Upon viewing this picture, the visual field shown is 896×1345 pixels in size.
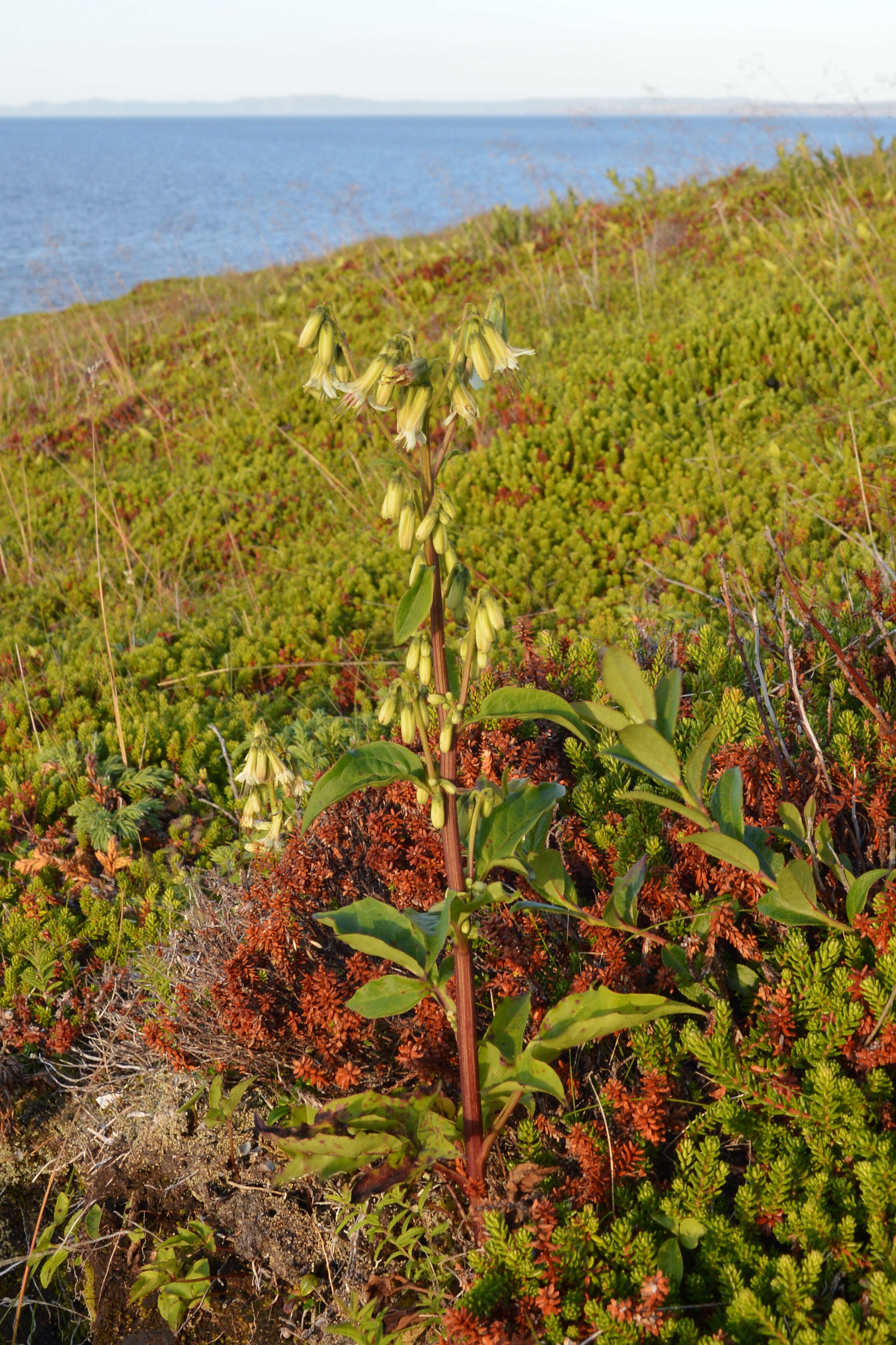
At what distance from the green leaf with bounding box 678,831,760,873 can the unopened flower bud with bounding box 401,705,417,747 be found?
0.57 meters

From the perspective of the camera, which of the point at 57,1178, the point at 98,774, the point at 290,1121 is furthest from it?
the point at 98,774

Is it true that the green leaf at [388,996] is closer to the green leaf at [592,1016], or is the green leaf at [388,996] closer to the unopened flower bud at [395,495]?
the green leaf at [592,1016]

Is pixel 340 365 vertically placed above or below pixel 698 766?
above

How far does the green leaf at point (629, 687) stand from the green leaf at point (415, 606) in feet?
1.50

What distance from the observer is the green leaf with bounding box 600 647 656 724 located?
6.11 feet

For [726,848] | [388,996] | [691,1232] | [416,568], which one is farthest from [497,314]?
[691,1232]

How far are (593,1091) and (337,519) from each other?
5.37 m

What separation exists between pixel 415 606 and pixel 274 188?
5559 centimetres

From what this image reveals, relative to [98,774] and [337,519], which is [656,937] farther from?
[337,519]

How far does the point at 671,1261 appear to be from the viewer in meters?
1.62

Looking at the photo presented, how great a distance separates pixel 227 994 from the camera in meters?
2.40

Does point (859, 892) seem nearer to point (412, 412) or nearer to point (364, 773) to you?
point (364, 773)

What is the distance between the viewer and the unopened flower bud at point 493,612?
1.72m

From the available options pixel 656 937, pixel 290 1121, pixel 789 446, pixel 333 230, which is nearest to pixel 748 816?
pixel 656 937
